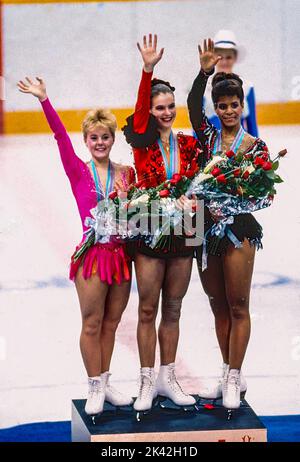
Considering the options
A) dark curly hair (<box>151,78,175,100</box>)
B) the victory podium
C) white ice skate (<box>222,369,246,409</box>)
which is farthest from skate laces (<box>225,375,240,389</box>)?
dark curly hair (<box>151,78,175,100</box>)

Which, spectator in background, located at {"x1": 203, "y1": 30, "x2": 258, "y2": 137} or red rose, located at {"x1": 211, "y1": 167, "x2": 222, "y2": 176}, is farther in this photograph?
spectator in background, located at {"x1": 203, "y1": 30, "x2": 258, "y2": 137}

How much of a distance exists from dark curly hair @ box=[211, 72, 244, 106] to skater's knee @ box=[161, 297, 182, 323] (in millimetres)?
823

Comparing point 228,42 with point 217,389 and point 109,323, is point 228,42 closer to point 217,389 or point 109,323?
point 109,323

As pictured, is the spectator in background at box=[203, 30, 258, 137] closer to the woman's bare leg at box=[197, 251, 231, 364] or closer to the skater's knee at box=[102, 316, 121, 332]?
the woman's bare leg at box=[197, 251, 231, 364]

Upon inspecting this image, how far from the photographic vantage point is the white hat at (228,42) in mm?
5727

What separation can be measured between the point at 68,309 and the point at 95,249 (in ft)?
4.06

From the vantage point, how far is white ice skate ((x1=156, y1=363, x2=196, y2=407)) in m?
Answer: 5.35

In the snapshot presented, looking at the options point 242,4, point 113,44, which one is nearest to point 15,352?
point 113,44

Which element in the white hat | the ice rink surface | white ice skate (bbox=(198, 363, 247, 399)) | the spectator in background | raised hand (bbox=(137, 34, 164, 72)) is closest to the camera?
raised hand (bbox=(137, 34, 164, 72))

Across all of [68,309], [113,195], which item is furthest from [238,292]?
[68,309]
